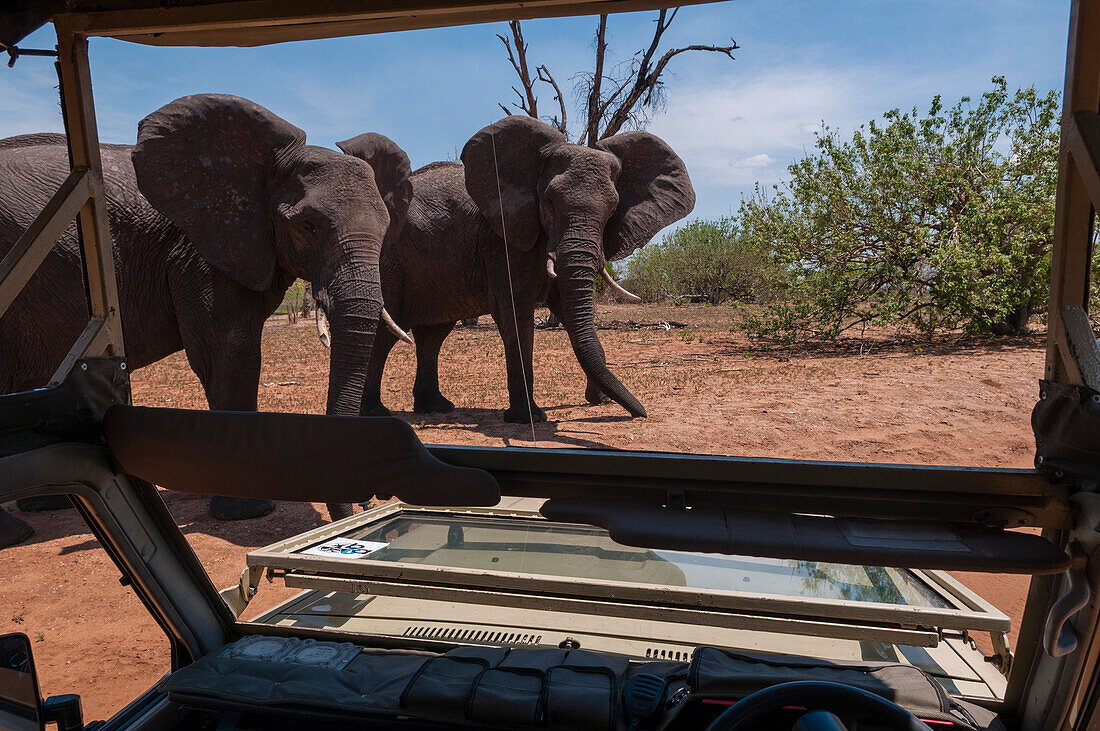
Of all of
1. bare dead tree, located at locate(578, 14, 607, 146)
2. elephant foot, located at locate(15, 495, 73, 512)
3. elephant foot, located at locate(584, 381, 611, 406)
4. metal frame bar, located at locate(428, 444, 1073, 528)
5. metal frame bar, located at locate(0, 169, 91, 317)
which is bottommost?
elephant foot, located at locate(15, 495, 73, 512)

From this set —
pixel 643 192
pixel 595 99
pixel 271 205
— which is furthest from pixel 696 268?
pixel 271 205

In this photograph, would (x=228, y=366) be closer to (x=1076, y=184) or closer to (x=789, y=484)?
(x=789, y=484)

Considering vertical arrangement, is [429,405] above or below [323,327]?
below

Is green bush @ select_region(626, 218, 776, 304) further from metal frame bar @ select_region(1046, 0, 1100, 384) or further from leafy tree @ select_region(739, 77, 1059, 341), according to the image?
metal frame bar @ select_region(1046, 0, 1100, 384)

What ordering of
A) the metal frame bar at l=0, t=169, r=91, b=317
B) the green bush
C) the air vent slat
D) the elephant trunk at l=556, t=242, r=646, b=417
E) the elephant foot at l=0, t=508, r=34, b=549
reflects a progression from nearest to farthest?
the metal frame bar at l=0, t=169, r=91, b=317 → the air vent slat → the elephant foot at l=0, t=508, r=34, b=549 → the elephant trunk at l=556, t=242, r=646, b=417 → the green bush

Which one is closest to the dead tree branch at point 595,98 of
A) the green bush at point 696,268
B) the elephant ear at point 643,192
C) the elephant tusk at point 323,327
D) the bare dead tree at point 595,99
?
the bare dead tree at point 595,99

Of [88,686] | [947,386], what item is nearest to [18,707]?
[88,686]

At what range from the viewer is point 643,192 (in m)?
8.20

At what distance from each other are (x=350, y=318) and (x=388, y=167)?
1702 mm

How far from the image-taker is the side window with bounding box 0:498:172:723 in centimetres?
316

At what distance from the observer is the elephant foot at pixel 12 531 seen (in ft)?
15.8

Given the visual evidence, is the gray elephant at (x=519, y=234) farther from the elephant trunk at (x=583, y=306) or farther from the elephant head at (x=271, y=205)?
the elephant head at (x=271, y=205)

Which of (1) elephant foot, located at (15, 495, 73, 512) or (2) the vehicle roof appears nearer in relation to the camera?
(2) the vehicle roof

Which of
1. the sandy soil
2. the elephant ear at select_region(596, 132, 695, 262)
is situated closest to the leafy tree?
the sandy soil
